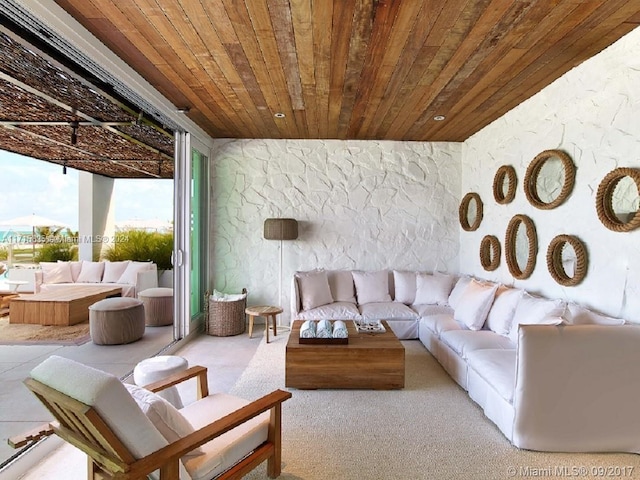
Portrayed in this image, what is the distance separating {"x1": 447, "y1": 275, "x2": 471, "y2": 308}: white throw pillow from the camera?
14.7ft

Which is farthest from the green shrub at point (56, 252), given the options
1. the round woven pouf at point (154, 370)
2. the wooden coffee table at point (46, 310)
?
the round woven pouf at point (154, 370)

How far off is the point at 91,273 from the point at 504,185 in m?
6.95

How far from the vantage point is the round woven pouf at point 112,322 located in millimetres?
4250

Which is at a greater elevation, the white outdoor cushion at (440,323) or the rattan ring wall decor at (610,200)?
the rattan ring wall decor at (610,200)

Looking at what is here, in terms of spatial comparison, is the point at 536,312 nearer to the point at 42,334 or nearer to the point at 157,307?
the point at 157,307

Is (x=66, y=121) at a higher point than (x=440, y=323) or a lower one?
higher

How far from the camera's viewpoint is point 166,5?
2225mm

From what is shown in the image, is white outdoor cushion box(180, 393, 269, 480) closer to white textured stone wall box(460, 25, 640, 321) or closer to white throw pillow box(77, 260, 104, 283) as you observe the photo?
white textured stone wall box(460, 25, 640, 321)

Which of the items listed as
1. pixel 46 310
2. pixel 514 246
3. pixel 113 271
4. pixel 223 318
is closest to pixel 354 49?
pixel 514 246

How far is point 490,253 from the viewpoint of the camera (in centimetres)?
464

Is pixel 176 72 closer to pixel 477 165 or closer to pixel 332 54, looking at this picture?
pixel 332 54

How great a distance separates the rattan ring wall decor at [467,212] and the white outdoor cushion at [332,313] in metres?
2.01

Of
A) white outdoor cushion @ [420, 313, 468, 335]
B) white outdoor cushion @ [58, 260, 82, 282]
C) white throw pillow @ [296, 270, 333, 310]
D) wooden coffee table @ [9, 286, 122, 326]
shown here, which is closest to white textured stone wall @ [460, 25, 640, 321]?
white outdoor cushion @ [420, 313, 468, 335]

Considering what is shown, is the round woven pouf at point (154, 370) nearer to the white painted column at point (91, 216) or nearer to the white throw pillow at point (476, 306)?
the white throw pillow at point (476, 306)
